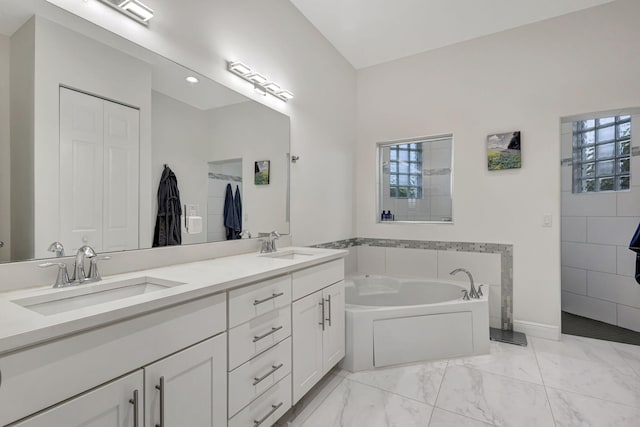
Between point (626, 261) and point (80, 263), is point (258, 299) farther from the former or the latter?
point (626, 261)

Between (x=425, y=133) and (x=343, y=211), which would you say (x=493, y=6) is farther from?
(x=343, y=211)

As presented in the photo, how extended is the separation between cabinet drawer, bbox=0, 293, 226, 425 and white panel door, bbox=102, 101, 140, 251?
0.58 meters

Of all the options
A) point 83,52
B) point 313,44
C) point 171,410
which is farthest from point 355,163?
point 171,410

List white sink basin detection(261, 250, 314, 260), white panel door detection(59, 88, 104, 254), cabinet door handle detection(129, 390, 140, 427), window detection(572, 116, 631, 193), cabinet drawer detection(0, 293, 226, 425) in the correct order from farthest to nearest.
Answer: window detection(572, 116, 631, 193), white sink basin detection(261, 250, 314, 260), white panel door detection(59, 88, 104, 254), cabinet door handle detection(129, 390, 140, 427), cabinet drawer detection(0, 293, 226, 425)

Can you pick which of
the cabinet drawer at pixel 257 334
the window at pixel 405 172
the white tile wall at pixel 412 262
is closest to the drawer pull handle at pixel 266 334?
the cabinet drawer at pixel 257 334

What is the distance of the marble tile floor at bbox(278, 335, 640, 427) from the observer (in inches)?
65.5

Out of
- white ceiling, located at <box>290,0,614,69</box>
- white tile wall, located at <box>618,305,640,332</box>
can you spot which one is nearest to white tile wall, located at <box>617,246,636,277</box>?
white tile wall, located at <box>618,305,640,332</box>

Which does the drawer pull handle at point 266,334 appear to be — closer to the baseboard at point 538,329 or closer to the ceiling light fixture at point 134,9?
the ceiling light fixture at point 134,9

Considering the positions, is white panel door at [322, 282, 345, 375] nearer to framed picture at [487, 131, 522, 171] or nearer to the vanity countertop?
the vanity countertop

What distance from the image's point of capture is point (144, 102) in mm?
1498

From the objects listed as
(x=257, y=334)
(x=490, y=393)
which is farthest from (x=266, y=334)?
(x=490, y=393)

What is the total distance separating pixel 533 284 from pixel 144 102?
3.28 metres

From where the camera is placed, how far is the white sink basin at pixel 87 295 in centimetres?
101

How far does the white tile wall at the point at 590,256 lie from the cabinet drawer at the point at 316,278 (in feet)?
9.48
